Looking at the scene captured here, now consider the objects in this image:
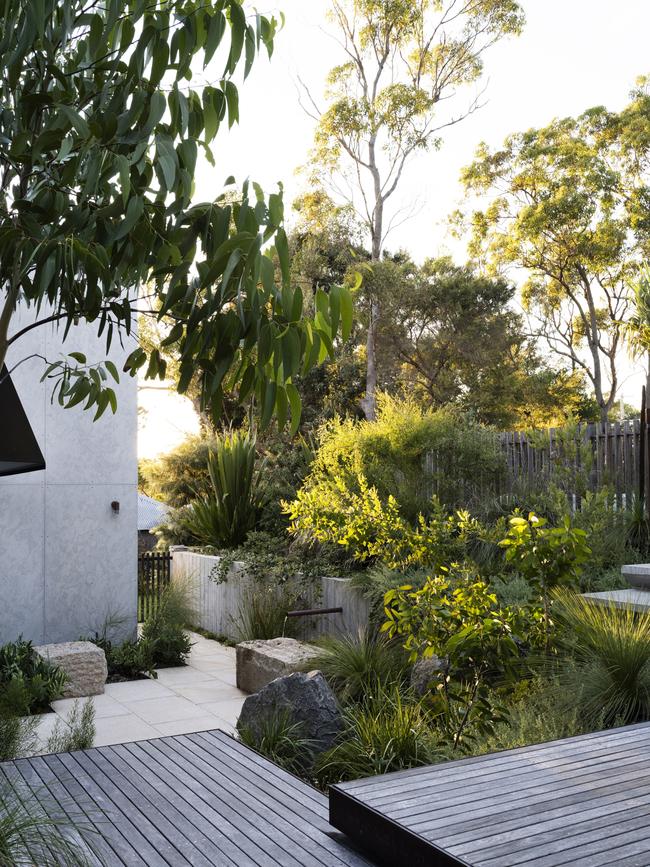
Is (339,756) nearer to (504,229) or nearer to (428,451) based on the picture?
(428,451)

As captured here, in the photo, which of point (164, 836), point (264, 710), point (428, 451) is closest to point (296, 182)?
point (428, 451)

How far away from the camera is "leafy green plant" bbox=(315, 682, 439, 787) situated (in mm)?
4512

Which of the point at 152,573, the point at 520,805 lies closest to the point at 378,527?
the point at 520,805

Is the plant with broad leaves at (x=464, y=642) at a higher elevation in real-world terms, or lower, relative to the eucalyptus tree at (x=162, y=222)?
lower

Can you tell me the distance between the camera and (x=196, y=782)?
A: 13.2 feet

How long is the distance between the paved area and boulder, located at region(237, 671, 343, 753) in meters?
0.89

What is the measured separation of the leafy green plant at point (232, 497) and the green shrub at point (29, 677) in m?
4.11

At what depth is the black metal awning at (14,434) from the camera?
5.12 meters

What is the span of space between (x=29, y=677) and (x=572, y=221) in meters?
18.6

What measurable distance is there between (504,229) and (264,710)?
1979 cm

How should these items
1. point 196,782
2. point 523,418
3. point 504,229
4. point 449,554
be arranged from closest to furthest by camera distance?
point 196,782 < point 449,554 < point 504,229 < point 523,418

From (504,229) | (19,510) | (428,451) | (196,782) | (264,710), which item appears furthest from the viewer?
(504,229)

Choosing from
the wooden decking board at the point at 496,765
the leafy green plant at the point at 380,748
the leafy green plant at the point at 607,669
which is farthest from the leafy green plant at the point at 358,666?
the wooden decking board at the point at 496,765

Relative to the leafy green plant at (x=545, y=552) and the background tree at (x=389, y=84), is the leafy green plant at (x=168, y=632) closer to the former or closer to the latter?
the leafy green plant at (x=545, y=552)
